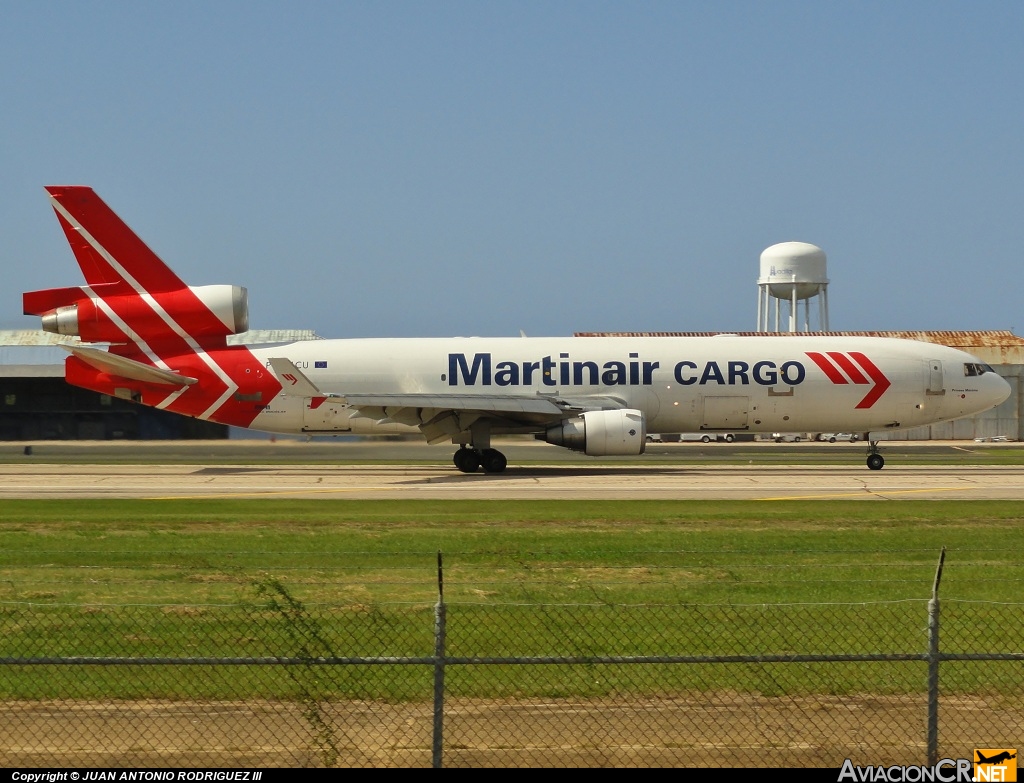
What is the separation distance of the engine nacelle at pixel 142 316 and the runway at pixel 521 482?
4886 mm

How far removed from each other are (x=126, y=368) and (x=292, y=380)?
582 centimetres

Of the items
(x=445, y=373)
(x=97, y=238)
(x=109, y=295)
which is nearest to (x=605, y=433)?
(x=445, y=373)

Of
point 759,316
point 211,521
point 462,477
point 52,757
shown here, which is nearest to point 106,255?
point 462,477

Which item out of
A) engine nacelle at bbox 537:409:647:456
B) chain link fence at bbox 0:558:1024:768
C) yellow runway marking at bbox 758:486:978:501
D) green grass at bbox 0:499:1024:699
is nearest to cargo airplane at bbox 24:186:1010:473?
engine nacelle at bbox 537:409:647:456

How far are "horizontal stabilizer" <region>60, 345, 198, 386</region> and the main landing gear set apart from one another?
987 cm

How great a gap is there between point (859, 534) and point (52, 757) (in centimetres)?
1641

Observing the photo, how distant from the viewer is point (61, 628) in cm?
1383

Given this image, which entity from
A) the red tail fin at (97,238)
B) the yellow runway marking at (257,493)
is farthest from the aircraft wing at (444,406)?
the red tail fin at (97,238)

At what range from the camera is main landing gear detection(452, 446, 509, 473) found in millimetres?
39625

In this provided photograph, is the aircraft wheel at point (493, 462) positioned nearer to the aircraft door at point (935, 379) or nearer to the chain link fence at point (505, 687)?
the aircraft door at point (935, 379)

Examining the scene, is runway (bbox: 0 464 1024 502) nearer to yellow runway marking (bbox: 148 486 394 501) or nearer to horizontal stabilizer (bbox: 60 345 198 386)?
yellow runway marking (bbox: 148 486 394 501)

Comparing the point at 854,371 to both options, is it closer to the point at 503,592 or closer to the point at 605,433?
the point at 605,433

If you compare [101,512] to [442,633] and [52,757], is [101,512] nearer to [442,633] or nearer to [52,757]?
[52,757]

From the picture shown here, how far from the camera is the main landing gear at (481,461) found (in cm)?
3962
